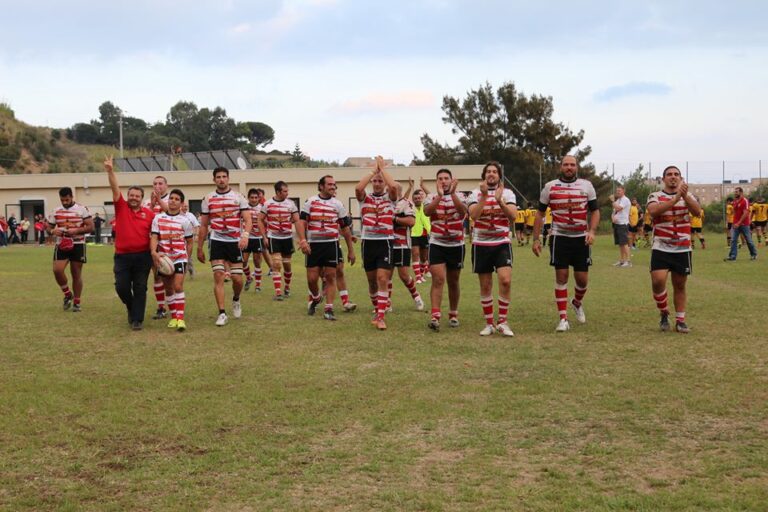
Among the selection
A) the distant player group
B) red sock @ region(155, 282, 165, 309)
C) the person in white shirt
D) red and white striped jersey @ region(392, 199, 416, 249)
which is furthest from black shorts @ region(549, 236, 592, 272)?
the person in white shirt

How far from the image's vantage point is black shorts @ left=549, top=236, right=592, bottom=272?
1028 cm

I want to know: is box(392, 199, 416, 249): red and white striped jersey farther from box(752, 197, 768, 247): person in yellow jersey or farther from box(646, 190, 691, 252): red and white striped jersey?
box(752, 197, 768, 247): person in yellow jersey

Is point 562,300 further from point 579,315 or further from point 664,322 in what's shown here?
point 664,322

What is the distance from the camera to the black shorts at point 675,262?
32.7ft

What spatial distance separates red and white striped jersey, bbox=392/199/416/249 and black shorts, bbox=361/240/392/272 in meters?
0.45

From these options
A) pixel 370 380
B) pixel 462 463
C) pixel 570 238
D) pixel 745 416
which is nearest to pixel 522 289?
pixel 570 238

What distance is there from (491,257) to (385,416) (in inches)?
165

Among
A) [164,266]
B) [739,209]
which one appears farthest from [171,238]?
[739,209]

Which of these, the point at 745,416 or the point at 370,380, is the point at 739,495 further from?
the point at 370,380

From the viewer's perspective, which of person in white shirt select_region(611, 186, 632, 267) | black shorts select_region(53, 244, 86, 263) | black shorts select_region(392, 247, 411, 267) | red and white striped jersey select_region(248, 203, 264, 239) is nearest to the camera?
black shorts select_region(392, 247, 411, 267)

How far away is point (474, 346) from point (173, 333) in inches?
151

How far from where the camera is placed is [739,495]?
175 inches

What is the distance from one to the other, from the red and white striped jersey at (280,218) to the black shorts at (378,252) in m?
3.43

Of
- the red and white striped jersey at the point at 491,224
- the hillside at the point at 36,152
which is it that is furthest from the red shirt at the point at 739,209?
the hillside at the point at 36,152
